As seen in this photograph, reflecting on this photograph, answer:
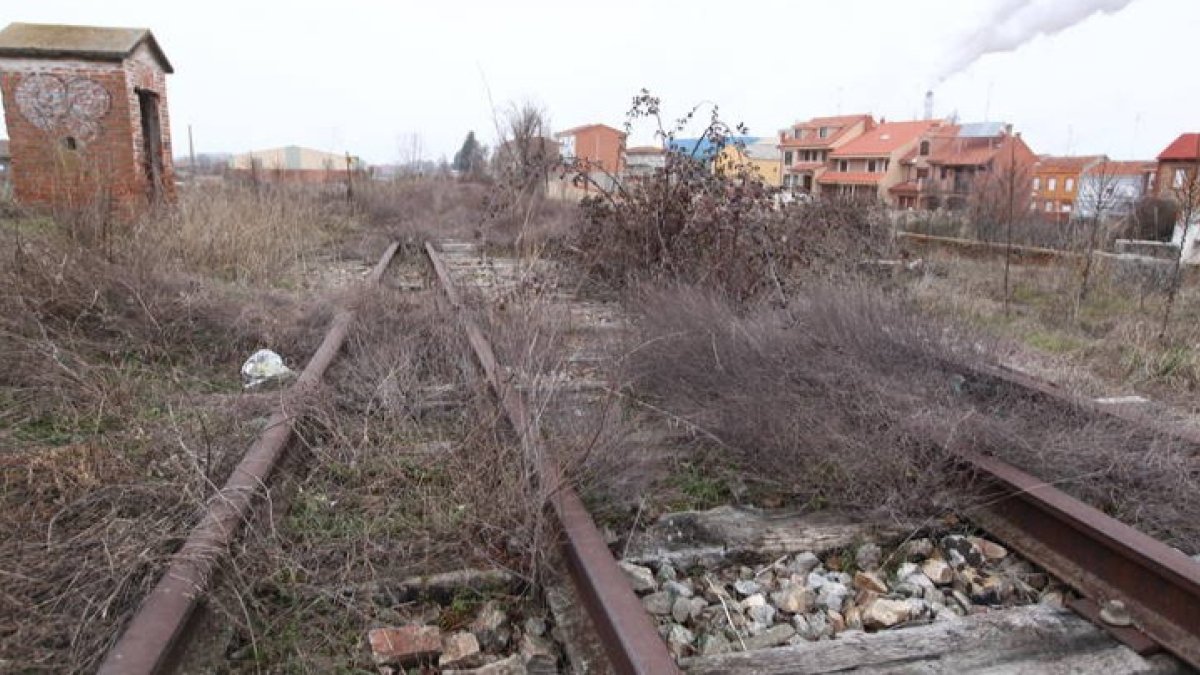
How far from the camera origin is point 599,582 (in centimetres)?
220

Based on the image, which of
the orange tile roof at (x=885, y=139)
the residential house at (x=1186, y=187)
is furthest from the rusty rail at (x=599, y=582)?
the orange tile roof at (x=885, y=139)

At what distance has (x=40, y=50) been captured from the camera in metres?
12.2

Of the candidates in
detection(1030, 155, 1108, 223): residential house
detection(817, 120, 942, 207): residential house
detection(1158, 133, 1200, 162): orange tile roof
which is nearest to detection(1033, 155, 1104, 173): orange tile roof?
detection(1030, 155, 1108, 223): residential house

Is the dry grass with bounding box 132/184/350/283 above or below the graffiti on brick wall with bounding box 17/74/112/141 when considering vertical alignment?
below

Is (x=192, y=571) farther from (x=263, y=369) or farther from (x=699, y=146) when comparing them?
(x=699, y=146)

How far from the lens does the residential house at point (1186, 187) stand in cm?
821

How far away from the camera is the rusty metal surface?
7.43 ft

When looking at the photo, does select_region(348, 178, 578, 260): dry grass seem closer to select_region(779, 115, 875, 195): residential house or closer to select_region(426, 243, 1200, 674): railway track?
select_region(426, 243, 1200, 674): railway track

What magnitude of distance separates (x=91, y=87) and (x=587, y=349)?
1140 cm

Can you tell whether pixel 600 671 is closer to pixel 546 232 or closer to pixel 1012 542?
pixel 1012 542

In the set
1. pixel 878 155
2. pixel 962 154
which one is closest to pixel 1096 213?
pixel 962 154

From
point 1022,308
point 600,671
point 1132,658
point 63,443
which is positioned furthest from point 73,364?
point 1022,308

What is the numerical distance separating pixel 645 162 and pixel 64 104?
10214mm

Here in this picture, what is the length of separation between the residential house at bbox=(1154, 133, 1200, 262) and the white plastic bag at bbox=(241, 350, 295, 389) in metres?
8.17
